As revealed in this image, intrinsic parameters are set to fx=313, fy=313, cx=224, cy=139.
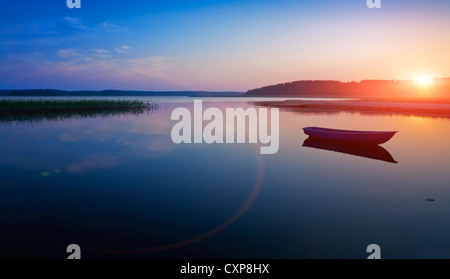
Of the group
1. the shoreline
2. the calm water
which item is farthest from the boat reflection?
the shoreline

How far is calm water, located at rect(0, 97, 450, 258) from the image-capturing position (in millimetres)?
7316

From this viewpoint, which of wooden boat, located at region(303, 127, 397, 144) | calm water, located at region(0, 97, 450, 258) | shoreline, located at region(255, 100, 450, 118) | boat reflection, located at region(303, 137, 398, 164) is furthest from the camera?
shoreline, located at region(255, 100, 450, 118)

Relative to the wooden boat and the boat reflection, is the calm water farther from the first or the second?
the wooden boat

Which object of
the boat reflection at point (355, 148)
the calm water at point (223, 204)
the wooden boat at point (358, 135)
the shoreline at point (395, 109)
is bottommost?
the calm water at point (223, 204)

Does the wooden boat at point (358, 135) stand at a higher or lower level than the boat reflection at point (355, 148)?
higher

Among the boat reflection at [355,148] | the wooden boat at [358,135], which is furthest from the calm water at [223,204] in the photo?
the wooden boat at [358,135]

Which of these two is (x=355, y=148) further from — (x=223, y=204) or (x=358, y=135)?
(x=223, y=204)

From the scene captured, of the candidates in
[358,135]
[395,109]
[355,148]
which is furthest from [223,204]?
[395,109]

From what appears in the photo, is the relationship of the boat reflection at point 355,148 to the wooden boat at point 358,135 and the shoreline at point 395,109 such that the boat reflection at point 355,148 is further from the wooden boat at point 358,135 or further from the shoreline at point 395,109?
the shoreline at point 395,109

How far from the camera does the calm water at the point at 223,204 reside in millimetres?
7316

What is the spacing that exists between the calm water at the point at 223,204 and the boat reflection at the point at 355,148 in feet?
1.20

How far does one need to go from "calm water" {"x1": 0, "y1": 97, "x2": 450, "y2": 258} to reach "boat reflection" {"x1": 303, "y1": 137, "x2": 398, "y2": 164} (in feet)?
1.20
